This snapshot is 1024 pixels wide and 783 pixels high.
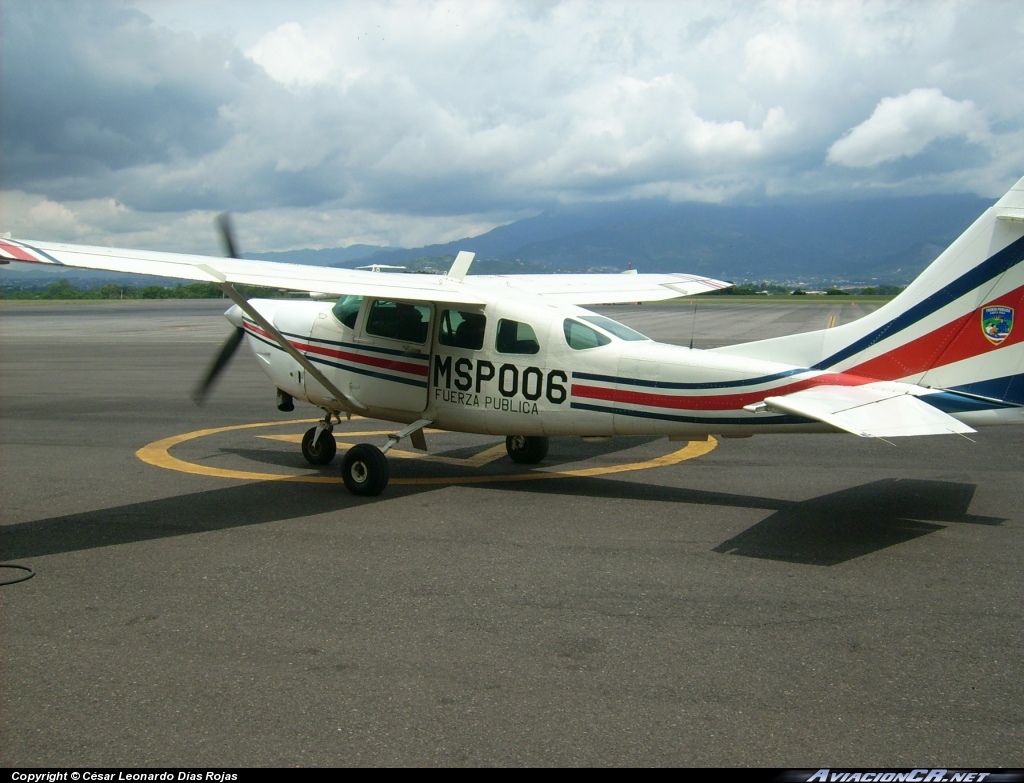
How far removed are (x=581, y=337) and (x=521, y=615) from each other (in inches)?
164

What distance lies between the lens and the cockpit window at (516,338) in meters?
9.48

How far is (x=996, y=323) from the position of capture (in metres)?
7.87

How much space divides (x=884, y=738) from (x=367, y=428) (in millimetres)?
10844

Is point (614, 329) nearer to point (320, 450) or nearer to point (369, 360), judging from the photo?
point (369, 360)

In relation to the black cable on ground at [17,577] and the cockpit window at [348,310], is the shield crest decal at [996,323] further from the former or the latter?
the black cable on ground at [17,577]

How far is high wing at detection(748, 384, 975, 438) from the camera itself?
675 centimetres

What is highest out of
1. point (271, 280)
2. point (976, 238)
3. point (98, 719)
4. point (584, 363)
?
A: point (976, 238)

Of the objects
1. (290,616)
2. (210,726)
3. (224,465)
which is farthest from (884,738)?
(224,465)

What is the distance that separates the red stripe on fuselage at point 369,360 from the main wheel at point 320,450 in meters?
1.10

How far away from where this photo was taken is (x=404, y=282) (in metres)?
10.1

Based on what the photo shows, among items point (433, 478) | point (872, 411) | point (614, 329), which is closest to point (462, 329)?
point (614, 329)

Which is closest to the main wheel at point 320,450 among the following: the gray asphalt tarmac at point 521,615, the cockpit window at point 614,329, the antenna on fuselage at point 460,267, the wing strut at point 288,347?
the gray asphalt tarmac at point 521,615

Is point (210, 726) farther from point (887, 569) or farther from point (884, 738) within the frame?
point (887, 569)

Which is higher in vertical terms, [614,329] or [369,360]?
[614,329]
